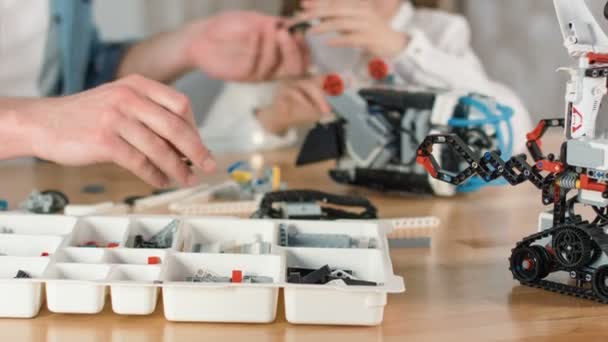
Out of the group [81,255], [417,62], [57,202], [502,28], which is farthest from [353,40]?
[502,28]

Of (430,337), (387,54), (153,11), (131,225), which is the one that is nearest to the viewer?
(430,337)

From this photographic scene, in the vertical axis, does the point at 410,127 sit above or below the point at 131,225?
above

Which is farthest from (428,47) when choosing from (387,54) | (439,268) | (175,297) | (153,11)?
(153,11)

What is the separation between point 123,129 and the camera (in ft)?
2.97

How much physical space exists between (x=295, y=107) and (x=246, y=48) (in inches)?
6.5

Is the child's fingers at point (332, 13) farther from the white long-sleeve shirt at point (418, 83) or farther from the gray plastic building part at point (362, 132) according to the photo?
the gray plastic building part at point (362, 132)

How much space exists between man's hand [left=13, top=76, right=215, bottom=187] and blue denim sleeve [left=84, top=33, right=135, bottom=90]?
102 cm

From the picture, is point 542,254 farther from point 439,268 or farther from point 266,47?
point 266,47

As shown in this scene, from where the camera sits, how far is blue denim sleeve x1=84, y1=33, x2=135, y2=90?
195 cm

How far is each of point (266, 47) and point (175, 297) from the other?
3.13 feet

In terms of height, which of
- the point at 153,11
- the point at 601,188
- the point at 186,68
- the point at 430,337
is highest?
the point at 153,11

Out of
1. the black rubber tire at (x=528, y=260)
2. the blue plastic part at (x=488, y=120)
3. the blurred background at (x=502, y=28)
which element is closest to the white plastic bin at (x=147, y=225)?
the black rubber tire at (x=528, y=260)

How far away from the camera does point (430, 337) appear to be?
0.74 meters

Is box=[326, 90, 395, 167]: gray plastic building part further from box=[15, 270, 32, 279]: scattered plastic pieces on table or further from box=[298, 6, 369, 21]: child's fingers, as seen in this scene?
box=[15, 270, 32, 279]: scattered plastic pieces on table
